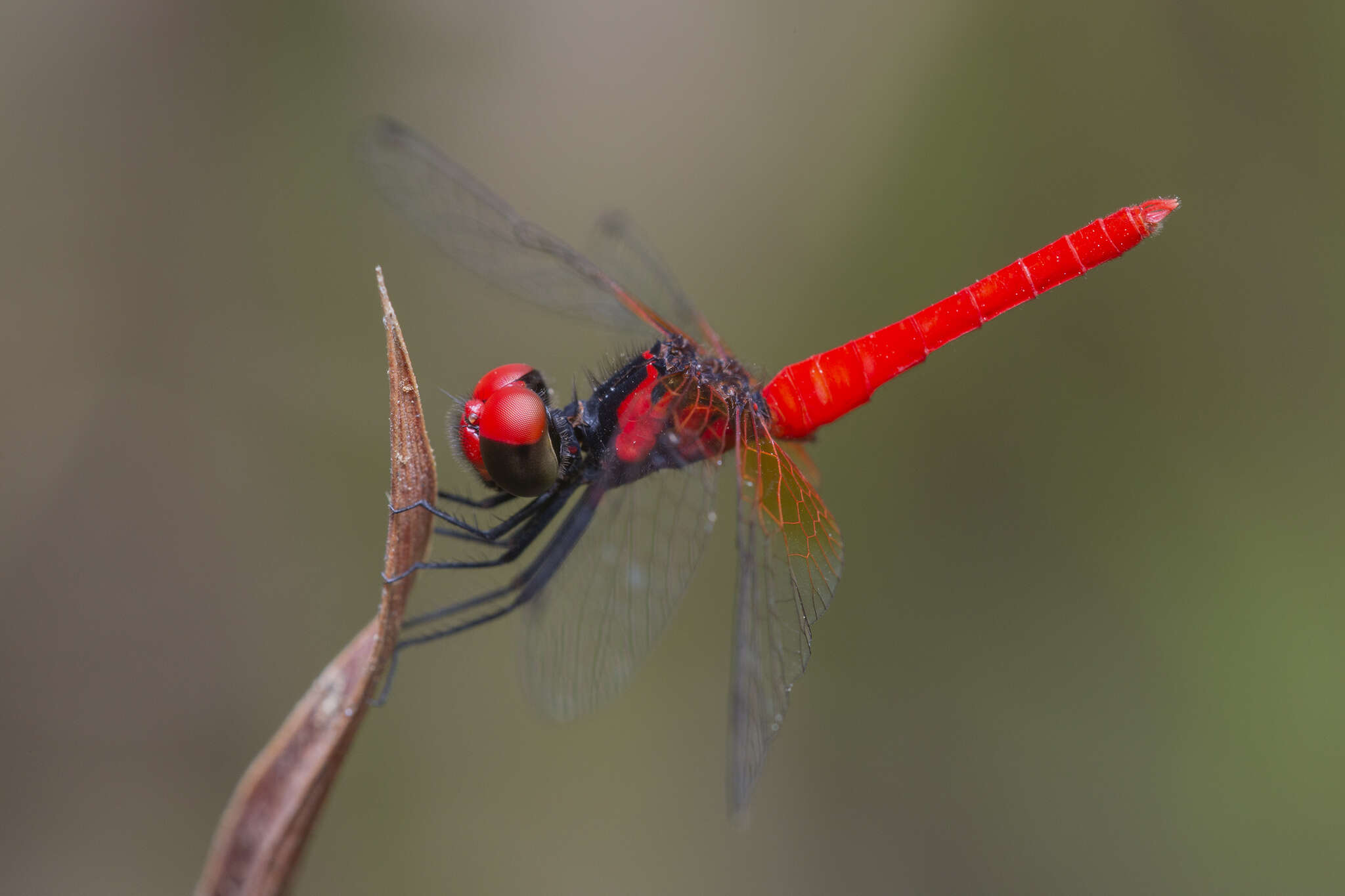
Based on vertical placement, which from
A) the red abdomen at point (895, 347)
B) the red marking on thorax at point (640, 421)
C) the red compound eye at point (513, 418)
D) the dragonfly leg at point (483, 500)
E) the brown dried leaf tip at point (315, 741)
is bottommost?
the brown dried leaf tip at point (315, 741)

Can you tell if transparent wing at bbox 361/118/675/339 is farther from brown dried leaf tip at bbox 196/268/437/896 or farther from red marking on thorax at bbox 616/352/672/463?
brown dried leaf tip at bbox 196/268/437/896

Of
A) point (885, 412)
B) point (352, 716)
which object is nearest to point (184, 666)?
point (352, 716)

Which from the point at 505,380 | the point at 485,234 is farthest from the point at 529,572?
the point at 485,234

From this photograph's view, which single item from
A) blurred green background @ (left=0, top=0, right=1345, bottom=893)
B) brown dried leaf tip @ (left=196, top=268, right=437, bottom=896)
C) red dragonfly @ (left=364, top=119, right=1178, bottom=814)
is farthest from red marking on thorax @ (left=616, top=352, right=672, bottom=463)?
blurred green background @ (left=0, top=0, right=1345, bottom=893)

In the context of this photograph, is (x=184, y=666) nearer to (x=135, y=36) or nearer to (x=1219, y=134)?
(x=135, y=36)

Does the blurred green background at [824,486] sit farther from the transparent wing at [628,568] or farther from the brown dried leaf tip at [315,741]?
the brown dried leaf tip at [315,741]

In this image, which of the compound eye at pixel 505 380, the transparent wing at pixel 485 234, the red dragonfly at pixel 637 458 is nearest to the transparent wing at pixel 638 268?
the red dragonfly at pixel 637 458

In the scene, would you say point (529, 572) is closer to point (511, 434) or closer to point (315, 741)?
point (511, 434)
